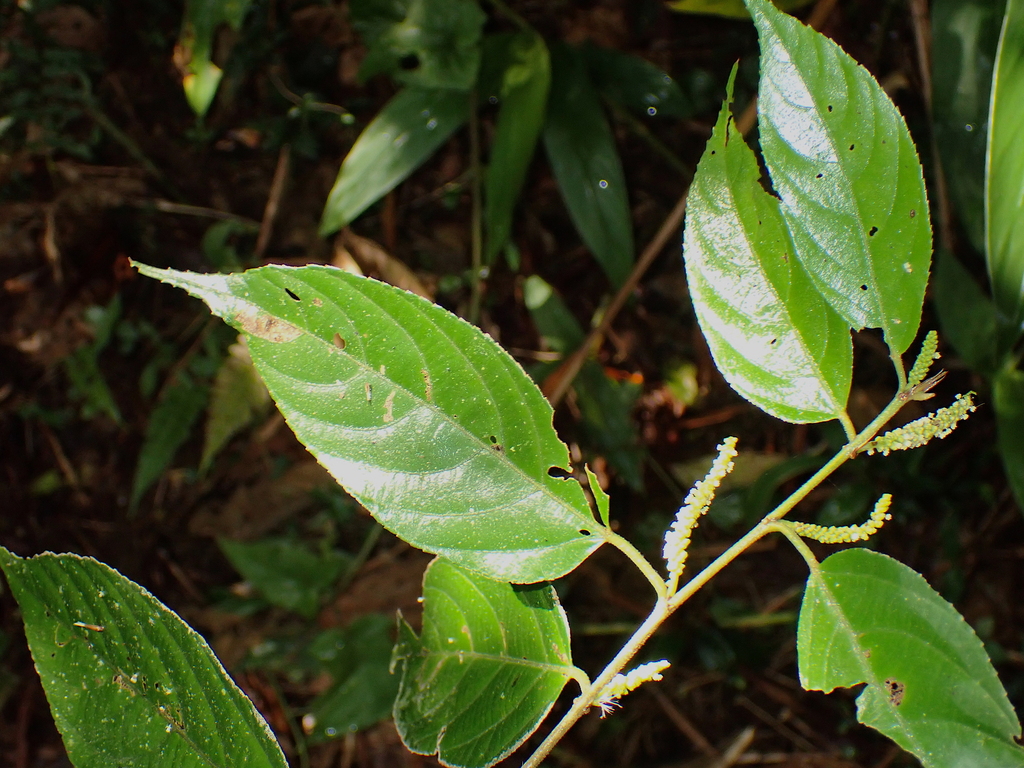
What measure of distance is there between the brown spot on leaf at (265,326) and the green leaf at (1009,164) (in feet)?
2.88

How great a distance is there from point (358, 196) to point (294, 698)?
1.12 meters

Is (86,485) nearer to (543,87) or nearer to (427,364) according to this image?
(543,87)

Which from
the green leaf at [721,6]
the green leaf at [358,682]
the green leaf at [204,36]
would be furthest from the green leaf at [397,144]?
the green leaf at [358,682]

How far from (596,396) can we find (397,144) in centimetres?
66

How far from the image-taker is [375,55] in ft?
4.63

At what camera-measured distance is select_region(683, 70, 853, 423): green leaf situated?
2.01 feet

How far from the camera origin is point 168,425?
5.34 ft

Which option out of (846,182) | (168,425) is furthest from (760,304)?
(168,425)

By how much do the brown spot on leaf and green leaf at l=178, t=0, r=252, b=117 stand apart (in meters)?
1.13

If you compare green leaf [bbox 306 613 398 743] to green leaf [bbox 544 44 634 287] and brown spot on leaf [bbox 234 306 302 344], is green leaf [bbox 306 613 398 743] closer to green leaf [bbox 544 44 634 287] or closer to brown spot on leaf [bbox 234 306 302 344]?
green leaf [bbox 544 44 634 287]

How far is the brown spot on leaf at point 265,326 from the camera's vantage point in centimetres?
55

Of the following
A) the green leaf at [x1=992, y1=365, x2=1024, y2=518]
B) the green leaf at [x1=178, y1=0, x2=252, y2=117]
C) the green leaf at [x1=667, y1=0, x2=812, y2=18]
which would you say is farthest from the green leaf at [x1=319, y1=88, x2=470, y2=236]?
the green leaf at [x1=992, y1=365, x2=1024, y2=518]

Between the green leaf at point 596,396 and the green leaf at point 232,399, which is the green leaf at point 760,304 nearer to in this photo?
the green leaf at point 596,396

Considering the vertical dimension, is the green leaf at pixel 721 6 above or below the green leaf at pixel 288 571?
above
